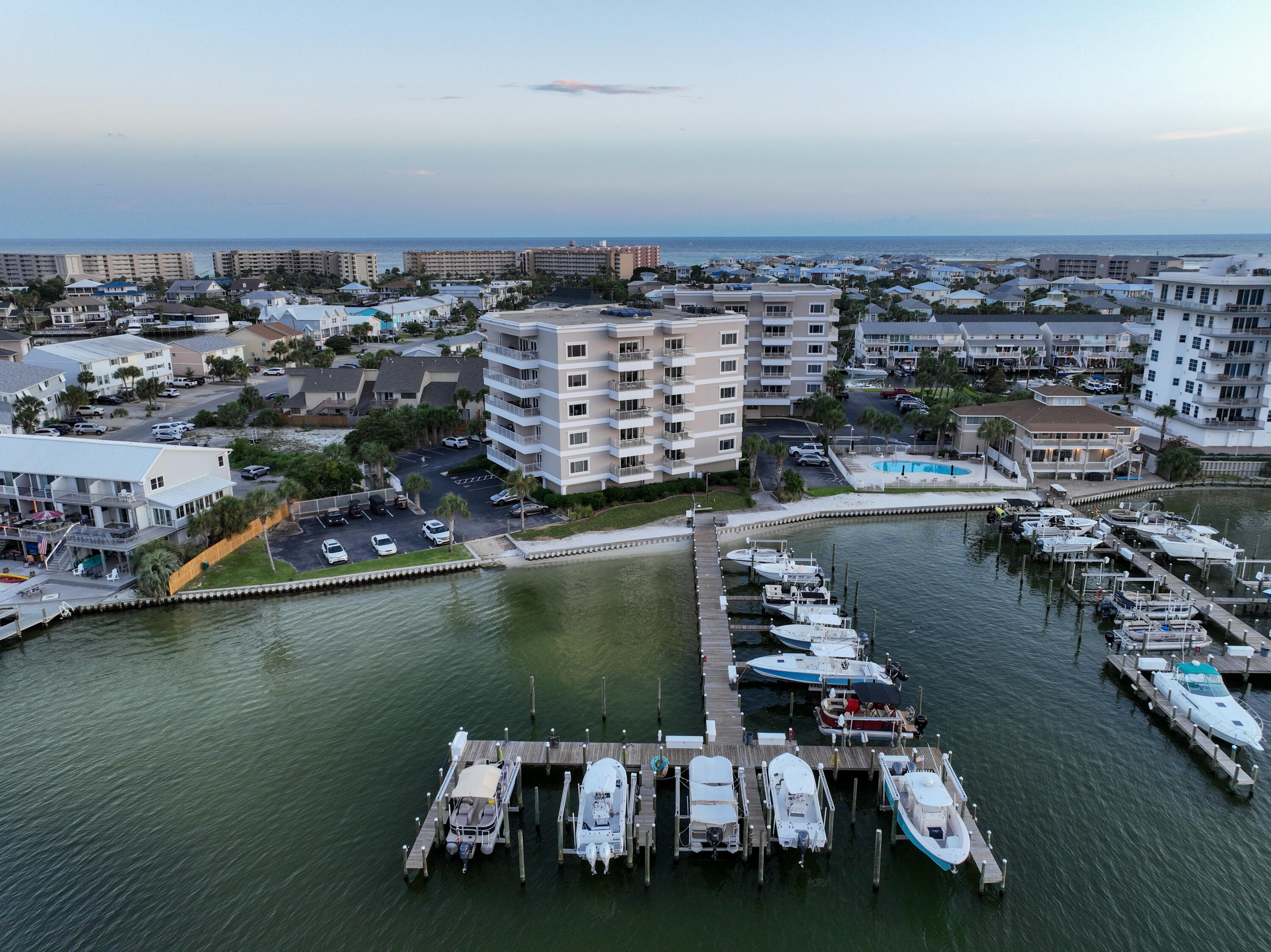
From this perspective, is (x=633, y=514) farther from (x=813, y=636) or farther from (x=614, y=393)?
(x=813, y=636)

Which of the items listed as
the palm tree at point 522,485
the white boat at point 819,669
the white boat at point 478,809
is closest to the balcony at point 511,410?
the palm tree at point 522,485

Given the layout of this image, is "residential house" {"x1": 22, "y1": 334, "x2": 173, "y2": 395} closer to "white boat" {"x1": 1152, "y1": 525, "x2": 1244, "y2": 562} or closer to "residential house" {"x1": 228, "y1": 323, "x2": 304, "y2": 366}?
"residential house" {"x1": 228, "y1": 323, "x2": 304, "y2": 366}

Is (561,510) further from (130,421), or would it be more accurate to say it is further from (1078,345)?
(1078,345)

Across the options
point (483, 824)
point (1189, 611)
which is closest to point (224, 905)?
point (483, 824)

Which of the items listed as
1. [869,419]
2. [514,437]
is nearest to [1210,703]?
[869,419]

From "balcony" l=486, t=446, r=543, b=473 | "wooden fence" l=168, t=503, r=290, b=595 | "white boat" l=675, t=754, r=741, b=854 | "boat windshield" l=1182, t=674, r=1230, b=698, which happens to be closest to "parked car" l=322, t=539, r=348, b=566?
"wooden fence" l=168, t=503, r=290, b=595

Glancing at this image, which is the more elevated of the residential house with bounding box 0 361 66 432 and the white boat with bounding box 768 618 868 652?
the residential house with bounding box 0 361 66 432
